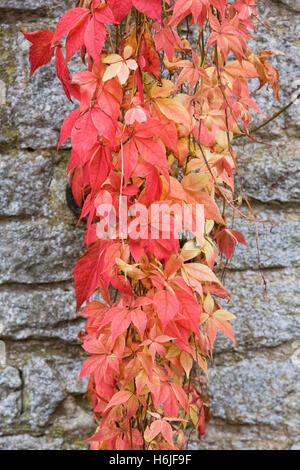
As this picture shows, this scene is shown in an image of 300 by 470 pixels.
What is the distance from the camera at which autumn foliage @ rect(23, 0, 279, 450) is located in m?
0.74

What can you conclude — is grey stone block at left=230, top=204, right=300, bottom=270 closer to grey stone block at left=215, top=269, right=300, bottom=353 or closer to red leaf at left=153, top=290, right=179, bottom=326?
grey stone block at left=215, top=269, right=300, bottom=353

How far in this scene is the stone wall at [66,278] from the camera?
123 cm

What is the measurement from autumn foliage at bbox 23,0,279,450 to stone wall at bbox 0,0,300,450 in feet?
0.95

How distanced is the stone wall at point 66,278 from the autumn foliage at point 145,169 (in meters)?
0.29

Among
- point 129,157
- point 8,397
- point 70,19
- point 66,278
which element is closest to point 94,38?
point 70,19

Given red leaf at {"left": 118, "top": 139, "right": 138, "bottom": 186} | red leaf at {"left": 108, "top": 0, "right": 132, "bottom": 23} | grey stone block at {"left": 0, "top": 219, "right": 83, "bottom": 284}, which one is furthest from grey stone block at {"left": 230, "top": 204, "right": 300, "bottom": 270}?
red leaf at {"left": 108, "top": 0, "right": 132, "bottom": 23}

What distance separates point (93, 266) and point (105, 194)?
7.4 inches

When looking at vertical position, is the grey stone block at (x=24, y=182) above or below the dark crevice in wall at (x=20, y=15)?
below

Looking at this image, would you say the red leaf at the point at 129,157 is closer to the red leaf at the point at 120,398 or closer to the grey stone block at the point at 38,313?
the red leaf at the point at 120,398

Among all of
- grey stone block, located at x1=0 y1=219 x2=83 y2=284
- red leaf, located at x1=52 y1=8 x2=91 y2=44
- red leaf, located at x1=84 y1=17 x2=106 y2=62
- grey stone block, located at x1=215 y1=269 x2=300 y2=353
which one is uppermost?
red leaf, located at x1=52 y1=8 x2=91 y2=44

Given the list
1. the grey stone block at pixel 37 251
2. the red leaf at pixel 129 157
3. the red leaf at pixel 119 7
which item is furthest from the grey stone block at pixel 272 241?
the red leaf at pixel 119 7

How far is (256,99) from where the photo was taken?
1.25 m

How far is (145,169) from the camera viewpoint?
77 centimetres

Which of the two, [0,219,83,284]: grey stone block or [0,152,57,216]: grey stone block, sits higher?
[0,152,57,216]: grey stone block
